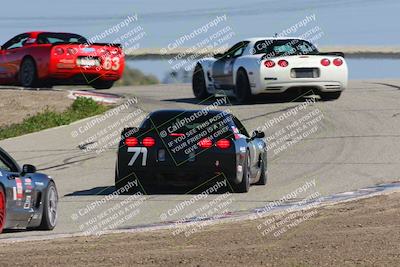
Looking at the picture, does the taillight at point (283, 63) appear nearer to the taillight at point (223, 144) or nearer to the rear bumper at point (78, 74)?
the rear bumper at point (78, 74)

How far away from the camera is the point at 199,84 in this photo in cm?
2677

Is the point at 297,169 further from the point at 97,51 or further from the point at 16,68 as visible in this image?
the point at 16,68

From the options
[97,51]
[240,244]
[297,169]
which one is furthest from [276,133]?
[240,244]

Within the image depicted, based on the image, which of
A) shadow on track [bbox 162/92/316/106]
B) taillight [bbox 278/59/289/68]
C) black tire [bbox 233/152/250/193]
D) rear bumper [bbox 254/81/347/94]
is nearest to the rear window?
black tire [bbox 233/152/250/193]

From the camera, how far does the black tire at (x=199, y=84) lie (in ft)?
87.2

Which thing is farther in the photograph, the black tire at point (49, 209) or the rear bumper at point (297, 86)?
the rear bumper at point (297, 86)

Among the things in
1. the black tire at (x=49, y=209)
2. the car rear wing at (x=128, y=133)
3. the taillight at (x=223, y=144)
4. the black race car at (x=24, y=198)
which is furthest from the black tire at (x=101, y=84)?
the black race car at (x=24, y=198)

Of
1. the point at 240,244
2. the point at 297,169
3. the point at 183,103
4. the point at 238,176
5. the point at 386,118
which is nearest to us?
the point at 240,244

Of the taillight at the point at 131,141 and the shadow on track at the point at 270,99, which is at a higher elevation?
the taillight at the point at 131,141

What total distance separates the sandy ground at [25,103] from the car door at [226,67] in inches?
132

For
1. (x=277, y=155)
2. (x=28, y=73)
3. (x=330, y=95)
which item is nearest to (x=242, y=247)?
(x=277, y=155)

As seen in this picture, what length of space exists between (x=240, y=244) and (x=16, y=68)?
62.8ft

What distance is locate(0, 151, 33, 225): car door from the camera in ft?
35.6

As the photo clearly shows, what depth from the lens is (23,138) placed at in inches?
877
